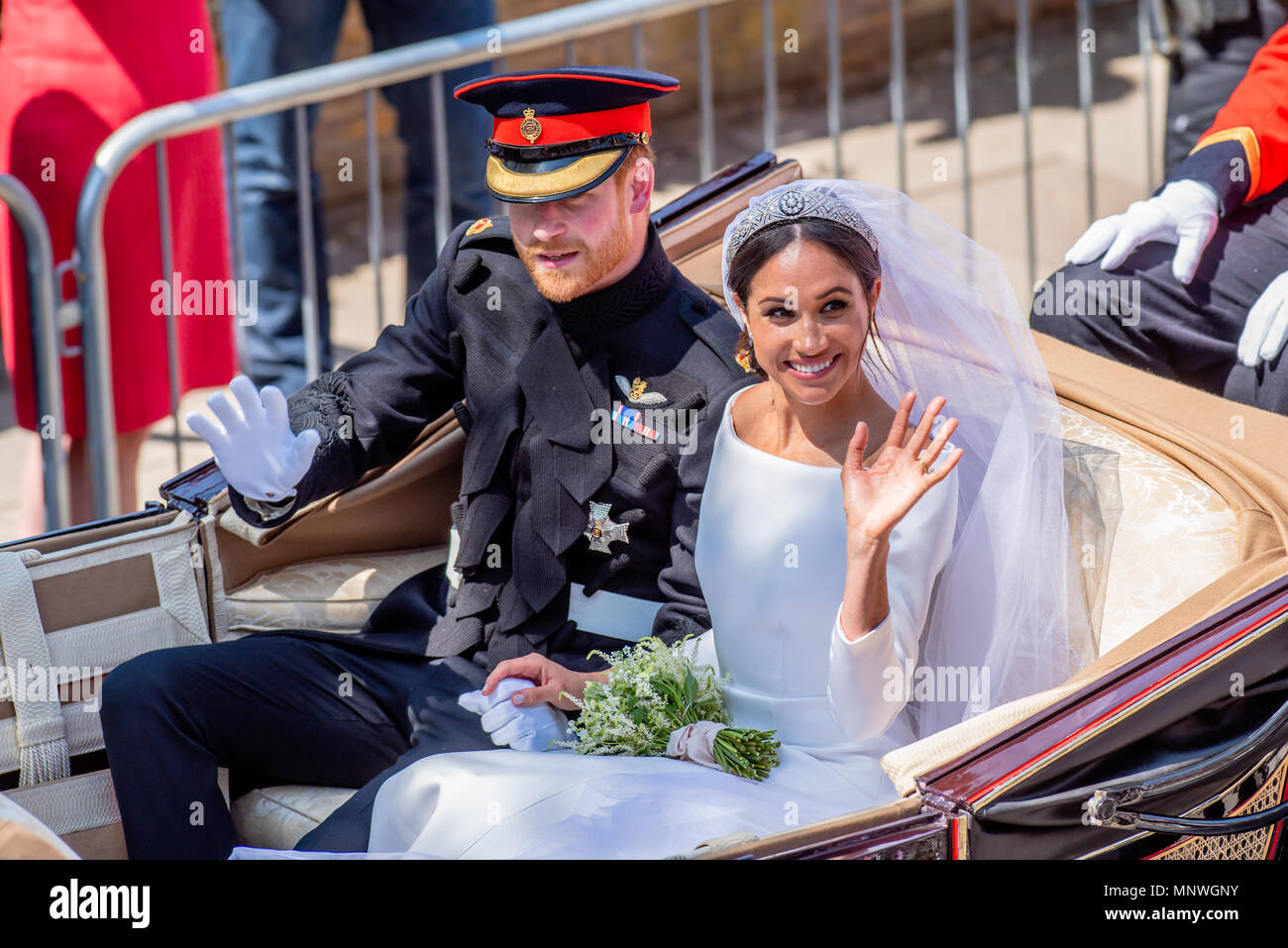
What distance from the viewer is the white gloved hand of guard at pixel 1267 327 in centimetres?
295

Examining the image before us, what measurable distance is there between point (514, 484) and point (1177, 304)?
1.40 metres

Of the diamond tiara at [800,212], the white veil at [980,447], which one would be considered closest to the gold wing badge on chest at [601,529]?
the white veil at [980,447]

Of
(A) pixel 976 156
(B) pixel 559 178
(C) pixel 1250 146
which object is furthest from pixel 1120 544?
(A) pixel 976 156

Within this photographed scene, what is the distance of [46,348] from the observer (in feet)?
12.2

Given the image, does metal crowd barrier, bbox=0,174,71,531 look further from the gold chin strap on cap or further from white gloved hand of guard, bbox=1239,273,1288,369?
white gloved hand of guard, bbox=1239,273,1288,369

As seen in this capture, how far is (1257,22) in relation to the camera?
3.51 meters

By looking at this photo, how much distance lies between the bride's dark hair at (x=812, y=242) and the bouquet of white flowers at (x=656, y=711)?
579 millimetres

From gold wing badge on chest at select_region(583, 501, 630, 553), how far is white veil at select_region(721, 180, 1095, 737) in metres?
0.44

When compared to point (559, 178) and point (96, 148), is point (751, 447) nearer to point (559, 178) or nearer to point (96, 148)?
point (559, 178)

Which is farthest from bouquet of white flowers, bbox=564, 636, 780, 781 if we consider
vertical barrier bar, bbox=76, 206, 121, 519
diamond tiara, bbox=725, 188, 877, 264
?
vertical barrier bar, bbox=76, 206, 121, 519

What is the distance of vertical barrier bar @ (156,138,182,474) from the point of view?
3812 mm

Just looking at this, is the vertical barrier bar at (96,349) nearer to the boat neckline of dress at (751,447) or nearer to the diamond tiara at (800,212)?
the boat neckline of dress at (751,447)
